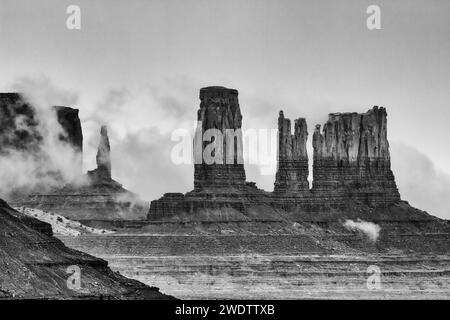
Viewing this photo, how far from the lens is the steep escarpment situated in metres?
158

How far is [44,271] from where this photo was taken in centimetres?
16300

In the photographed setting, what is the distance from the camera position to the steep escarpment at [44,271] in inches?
6235

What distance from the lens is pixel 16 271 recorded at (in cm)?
15988
